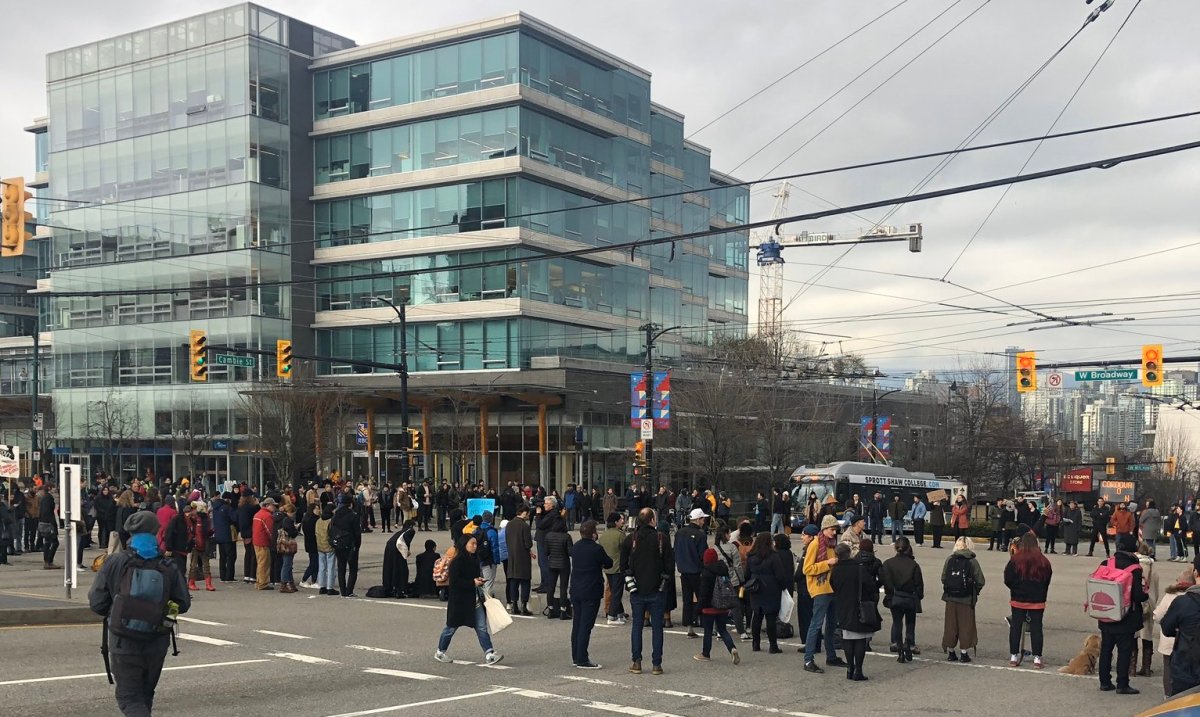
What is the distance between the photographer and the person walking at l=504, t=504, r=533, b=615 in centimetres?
1795

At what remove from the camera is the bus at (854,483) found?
44.5m

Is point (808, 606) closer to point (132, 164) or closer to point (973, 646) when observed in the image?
point (973, 646)

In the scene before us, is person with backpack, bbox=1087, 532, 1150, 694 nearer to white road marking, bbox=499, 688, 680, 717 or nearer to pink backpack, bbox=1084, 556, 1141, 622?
pink backpack, bbox=1084, 556, 1141, 622

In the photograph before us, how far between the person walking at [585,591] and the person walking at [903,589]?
357cm

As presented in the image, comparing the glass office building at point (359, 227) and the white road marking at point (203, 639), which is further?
the glass office building at point (359, 227)

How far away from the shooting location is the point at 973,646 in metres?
14.2

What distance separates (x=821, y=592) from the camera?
13.6m

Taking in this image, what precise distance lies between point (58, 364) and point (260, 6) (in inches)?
975

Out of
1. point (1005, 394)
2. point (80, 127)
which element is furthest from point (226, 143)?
point (1005, 394)

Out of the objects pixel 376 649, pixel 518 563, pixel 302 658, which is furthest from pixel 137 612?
pixel 518 563

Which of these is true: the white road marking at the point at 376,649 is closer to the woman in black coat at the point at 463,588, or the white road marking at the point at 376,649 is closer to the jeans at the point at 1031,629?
the woman in black coat at the point at 463,588

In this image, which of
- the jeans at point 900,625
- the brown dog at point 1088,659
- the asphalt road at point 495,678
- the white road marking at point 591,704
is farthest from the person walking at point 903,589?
the white road marking at point 591,704

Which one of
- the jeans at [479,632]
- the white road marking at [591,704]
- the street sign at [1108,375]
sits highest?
the street sign at [1108,375]

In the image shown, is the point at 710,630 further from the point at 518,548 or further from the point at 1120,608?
the point at 518,548
